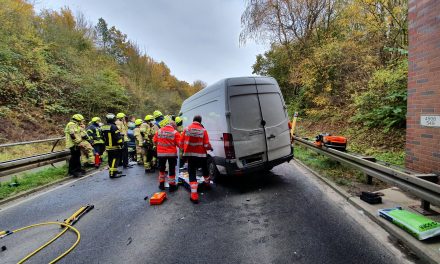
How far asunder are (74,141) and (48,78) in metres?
11.1

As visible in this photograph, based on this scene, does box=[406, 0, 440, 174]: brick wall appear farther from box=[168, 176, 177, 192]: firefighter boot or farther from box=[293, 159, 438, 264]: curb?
box=[168, 176, 177, 192]: firefighter boot

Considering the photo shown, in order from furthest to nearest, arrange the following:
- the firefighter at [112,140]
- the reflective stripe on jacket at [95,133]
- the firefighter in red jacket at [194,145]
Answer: the reflective stripe on jacket at [95,133]
the firefighter at [112,140]
the firefighter in red jacket at [194,145]

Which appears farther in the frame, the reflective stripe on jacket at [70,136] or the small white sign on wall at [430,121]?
the reflective stripe on jacket at [70,136]

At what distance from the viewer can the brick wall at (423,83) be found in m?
3.80

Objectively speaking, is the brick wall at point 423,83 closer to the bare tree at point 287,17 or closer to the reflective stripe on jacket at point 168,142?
the reflective stripe on jacket at point 168,142

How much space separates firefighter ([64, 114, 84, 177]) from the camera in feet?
24.3

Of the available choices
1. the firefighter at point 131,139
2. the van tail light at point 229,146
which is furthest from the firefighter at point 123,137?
the van tail light at point 229,146

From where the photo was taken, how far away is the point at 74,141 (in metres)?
7.44

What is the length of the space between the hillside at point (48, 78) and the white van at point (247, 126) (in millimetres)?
10673

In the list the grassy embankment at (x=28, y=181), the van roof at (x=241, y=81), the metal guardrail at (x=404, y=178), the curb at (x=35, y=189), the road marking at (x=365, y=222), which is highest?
the van roof at (x=241, y=81)

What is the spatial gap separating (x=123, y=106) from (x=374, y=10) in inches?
725

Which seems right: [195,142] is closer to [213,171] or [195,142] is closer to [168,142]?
[168,142]

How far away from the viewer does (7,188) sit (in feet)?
19.9

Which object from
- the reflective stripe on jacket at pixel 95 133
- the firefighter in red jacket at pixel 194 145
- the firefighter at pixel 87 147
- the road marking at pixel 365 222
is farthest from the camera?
the reflective stripe on jacket at pixel 95 133
